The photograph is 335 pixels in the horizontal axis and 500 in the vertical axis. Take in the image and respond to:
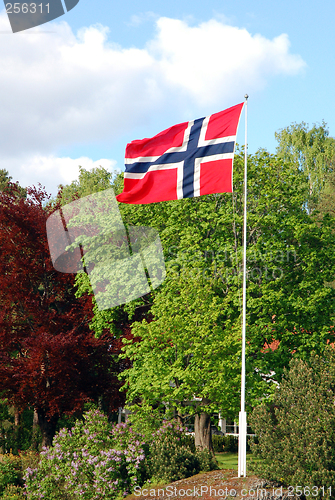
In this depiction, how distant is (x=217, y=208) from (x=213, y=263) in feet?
10.6

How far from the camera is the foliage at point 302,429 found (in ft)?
37.1

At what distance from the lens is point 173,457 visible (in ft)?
46.0

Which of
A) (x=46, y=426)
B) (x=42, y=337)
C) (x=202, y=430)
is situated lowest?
(x=46, y=426)

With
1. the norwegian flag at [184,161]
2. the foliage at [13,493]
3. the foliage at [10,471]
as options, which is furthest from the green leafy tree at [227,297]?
the norwegian flag at [184,161]

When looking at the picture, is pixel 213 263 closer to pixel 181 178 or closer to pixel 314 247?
pixel 314 247

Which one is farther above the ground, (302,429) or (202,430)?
(302,429)

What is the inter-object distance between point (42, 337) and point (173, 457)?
26.0ft

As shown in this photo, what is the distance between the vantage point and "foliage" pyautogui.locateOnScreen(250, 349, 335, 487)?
446 inches

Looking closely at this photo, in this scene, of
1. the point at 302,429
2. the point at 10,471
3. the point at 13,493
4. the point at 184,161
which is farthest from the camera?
the point at 10,471

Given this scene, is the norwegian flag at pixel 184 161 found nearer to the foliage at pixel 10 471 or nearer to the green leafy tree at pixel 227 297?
the green leafy tree at pixel 227 297

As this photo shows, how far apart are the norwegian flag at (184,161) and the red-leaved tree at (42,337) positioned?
8920 mm

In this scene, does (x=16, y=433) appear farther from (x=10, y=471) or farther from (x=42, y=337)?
(x=42, y=337)

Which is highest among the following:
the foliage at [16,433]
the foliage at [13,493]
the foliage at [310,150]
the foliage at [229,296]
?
the foliage at [310,150]

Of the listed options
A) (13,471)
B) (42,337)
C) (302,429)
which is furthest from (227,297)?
(13,471)
